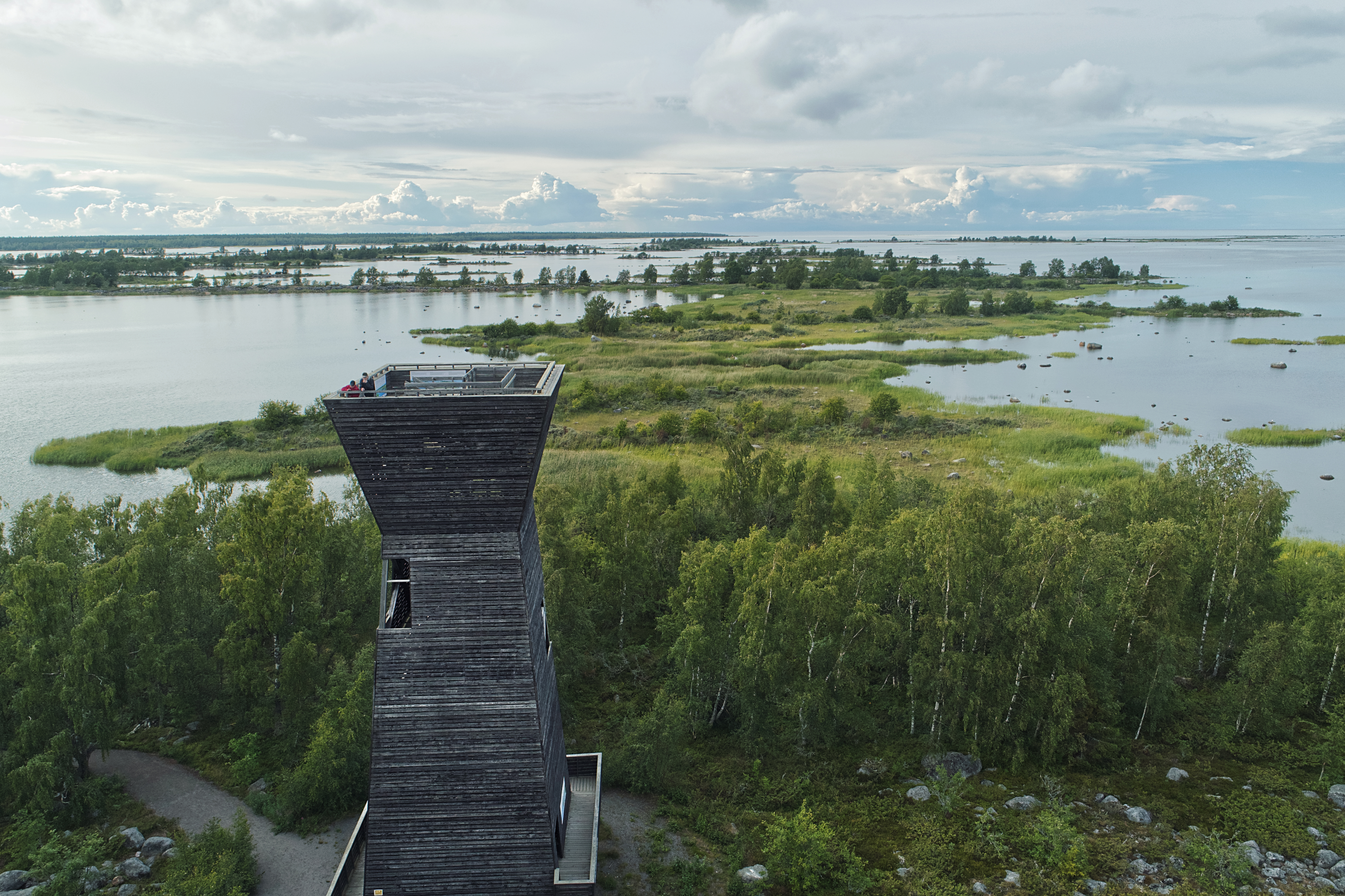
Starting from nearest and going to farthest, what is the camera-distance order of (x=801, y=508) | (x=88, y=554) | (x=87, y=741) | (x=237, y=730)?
(x=87, y=741), (x=237, y=730), (x=88, y=554), (x=801, y=508)

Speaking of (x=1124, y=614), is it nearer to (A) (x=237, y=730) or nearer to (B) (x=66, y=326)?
(A) (x=237, y=730)

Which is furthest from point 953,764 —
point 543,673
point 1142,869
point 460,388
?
point 460,388

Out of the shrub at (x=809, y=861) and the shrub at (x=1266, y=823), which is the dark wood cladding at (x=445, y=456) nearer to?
the shrub at (x=809, y=861)

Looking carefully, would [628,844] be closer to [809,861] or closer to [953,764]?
[809,861]

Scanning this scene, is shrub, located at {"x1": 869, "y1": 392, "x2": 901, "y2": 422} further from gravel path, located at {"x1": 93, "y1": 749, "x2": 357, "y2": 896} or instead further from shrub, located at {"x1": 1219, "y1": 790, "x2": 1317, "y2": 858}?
gravel path, located at {"x1": 93, "y1": 749, "x2": 357, "y2": 896}

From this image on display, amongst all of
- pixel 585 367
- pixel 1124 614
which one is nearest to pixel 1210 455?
pixel 1124 614
